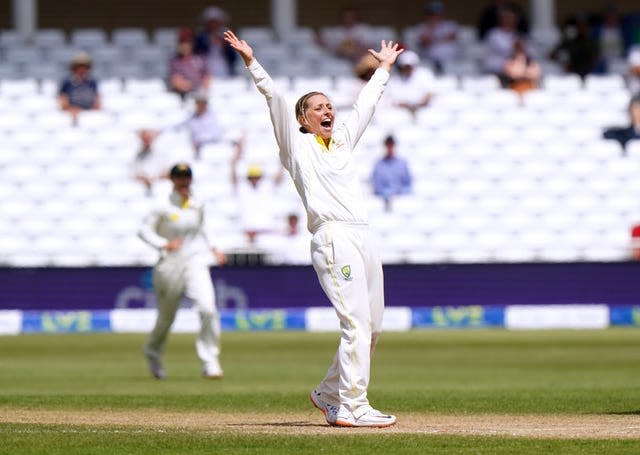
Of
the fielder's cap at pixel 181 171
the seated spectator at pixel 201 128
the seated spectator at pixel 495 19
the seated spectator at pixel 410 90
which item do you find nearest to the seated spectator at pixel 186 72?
the seated spectator at pixel 201 128

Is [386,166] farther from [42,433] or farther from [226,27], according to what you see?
[42,433]

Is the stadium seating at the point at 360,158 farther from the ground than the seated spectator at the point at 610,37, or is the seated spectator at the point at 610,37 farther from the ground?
the seated spectator at the point at 610,37

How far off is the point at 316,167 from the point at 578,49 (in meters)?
15.0

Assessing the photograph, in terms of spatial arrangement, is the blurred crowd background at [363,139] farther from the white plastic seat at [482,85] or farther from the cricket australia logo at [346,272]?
the cricket australia logo at [346,272]

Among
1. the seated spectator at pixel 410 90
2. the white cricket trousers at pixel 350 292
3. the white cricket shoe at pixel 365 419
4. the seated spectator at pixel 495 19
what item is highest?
the seated spectator at pixel 495 19

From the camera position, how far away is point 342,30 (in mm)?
21734

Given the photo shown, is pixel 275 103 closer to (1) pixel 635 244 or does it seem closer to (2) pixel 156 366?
(2) pixel 156 366

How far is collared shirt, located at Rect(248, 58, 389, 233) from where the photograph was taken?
698cm

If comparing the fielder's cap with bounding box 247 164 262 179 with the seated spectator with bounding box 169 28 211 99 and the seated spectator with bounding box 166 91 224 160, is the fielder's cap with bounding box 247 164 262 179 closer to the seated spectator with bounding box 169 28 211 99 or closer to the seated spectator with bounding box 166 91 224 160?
the seated spectator with bounding box 166 91 224 160

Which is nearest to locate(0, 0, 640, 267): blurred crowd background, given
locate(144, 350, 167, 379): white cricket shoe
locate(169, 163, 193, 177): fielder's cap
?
locate(144, 350, 167, 379): white cricket shoe

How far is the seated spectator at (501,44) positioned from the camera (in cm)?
2102

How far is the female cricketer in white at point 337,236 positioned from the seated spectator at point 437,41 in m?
14.4

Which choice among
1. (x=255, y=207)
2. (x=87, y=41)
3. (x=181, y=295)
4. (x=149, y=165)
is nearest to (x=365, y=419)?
(x=181, y=295)

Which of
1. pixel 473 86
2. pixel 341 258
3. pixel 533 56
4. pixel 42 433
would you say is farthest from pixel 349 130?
pixel 533 56
